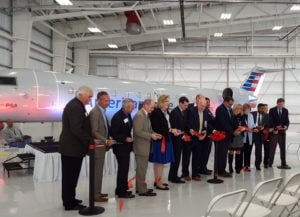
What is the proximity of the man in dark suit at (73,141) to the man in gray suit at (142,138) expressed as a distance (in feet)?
3.42

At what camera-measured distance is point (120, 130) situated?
205 inches

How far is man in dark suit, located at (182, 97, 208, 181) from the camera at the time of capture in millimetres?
6656

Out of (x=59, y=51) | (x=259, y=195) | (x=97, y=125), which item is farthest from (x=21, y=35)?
(x=259, y=195)

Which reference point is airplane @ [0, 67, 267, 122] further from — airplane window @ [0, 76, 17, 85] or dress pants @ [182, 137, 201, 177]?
dress pants @ [182, 137, 201, 177]

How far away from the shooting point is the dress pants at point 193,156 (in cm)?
671

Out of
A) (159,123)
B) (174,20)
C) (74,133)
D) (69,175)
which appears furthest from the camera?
(174,20)

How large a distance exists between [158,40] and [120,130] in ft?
65.7

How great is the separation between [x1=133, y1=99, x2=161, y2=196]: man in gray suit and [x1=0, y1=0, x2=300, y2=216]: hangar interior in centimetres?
63

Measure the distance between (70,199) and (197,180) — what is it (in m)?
3.40

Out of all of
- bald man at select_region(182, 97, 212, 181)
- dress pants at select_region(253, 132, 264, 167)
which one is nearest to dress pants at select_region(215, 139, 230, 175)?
bald man at select_region(182, 97, 212, 181)

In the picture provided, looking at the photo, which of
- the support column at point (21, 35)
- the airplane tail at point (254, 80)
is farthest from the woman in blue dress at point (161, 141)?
the airplane tail at point (254, 80)

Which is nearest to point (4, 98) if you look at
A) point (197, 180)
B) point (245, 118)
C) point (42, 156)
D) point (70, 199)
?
point (42, 156)

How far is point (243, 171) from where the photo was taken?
7793mm

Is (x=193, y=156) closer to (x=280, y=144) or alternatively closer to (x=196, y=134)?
(x=196, y=134)
